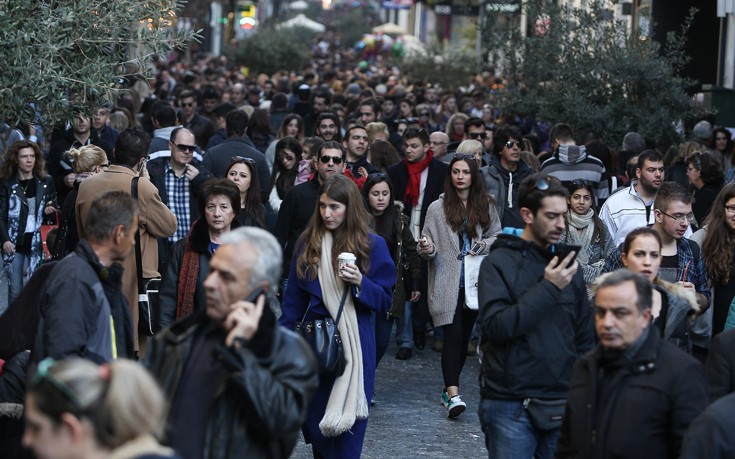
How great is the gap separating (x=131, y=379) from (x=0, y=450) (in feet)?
10.1

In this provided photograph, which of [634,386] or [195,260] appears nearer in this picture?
[634,386]

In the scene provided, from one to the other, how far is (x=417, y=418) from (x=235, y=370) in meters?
5.25

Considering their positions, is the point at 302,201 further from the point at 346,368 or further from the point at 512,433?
the point at 512,433

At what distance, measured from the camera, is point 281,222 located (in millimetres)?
9859

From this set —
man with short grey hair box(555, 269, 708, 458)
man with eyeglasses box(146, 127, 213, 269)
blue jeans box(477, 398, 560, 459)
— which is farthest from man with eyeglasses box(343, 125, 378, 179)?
man with short grey hair box(555, 269, 708, 458)

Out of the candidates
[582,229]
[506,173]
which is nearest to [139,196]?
[582,229]

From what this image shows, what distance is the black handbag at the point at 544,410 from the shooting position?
5730mm

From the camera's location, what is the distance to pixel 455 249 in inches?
372

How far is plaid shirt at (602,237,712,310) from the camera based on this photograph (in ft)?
24.4

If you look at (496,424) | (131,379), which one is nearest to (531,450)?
(496,424)

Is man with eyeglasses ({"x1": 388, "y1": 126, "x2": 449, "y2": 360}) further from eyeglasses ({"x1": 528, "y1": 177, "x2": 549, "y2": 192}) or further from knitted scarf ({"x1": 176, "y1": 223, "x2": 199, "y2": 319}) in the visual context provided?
eyeglasses ({"x1": 528, "y1": 177, "x2": 549, "y2": 192})

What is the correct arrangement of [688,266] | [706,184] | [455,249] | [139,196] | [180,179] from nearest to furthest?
[688,266] → [139,196] → [455,249] → [180,179] → [706,184]

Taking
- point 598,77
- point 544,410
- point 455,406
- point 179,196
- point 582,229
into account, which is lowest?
point 455,406

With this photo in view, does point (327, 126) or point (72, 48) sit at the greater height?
point (72, 48)
